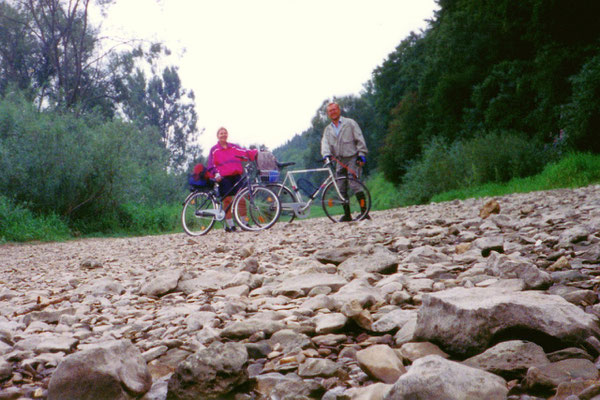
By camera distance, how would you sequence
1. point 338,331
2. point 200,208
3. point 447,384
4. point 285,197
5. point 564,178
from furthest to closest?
1. point 564,178
2. point 285,197
3. point 200,208
4. point 338,331
5. point 447,384

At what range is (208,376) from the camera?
5.10ft

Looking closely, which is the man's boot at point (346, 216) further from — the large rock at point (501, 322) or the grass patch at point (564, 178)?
the large rock at point (501, 322)

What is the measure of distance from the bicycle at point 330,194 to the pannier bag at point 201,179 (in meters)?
1.17

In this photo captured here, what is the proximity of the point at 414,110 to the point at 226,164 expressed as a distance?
25.3 meters

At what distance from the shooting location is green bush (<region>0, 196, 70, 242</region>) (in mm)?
10680

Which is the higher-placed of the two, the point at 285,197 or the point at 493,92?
the point at 493,92

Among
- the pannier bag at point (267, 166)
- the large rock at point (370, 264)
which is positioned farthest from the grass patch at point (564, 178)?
the large rock at point (370, 264)

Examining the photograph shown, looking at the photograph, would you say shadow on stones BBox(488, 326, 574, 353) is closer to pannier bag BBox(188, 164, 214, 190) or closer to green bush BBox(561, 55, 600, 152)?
pannier bag BBox(188, 164, 214, 190)

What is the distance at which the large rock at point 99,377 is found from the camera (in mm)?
1585

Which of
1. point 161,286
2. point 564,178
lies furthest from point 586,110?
point 161,286

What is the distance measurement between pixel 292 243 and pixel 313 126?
60047mm

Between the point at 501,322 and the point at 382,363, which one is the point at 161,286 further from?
the point at 501,322

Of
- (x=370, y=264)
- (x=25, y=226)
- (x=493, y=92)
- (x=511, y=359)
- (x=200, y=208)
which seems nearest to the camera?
(x=511, y=359)

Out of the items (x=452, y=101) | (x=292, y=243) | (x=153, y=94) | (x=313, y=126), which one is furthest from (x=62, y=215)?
(x=313, y=126)
